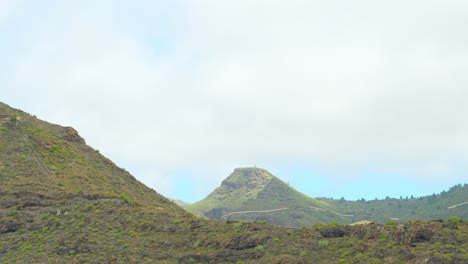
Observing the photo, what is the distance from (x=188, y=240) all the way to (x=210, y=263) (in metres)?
6.79

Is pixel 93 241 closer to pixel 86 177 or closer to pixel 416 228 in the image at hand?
pixel 86 177

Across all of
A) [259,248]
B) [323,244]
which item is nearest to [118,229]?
[259,248]

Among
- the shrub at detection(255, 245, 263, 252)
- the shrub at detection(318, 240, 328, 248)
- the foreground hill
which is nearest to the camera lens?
the foreground hill

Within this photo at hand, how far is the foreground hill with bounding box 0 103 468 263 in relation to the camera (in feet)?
133

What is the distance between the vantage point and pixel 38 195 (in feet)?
240

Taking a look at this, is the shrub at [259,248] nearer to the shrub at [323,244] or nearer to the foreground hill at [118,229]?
the foreground hill at [118,229]

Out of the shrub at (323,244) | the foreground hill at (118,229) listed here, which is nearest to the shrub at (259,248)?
the foreground hill at (118,229)

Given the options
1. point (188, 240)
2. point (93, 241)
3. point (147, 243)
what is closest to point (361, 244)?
point (188, 240)

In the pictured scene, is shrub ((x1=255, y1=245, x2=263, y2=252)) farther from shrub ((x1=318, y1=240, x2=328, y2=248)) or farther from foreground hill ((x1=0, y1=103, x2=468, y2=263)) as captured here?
→ shrub ((x1=318, y1=240, x2=328, y2=248))

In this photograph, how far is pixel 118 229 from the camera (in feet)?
206

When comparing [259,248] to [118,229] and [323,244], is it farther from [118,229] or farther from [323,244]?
[118,229]

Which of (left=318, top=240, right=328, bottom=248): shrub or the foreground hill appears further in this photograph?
(left=318, top=240, right=328, bottom=248): shrub

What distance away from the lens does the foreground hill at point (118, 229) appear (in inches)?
1596

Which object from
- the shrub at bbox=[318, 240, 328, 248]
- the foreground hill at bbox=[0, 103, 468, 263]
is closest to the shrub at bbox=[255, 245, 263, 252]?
the foreground hill at bbox=[0, 103, 468, 263]
